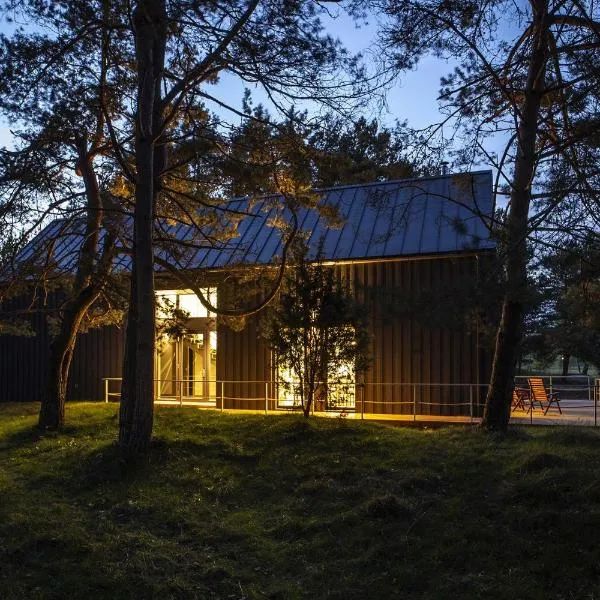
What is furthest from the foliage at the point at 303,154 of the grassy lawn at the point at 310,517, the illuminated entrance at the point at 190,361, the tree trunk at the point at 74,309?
Result: the illuminated entrance at the point at 190,361

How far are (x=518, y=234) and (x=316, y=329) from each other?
541cm

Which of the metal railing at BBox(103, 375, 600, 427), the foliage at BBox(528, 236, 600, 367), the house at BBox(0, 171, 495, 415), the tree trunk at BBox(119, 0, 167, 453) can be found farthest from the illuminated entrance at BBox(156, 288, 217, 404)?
the foliage at BBox(528, 236, 600, 367)

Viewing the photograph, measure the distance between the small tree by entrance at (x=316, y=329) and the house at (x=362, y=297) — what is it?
429 mm

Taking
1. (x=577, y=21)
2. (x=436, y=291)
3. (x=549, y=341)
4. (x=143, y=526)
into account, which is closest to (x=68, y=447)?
(x=143, y=526)

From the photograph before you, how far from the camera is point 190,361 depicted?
17984 mm

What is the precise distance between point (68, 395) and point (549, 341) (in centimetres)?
1308

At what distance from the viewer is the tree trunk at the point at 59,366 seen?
1191cm

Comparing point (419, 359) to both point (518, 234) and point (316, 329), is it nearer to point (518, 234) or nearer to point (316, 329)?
point (316, 329)

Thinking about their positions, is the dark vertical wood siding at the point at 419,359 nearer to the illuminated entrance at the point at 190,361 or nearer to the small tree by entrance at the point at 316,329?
the small tree by entrance at the point at 316,329

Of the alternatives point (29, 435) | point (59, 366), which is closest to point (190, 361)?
point (59, 366)

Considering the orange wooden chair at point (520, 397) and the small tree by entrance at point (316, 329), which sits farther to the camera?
the orange wooden chair at point (520, 397)

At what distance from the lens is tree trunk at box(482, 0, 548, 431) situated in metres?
6.79

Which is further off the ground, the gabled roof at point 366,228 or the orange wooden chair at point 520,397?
the gabled roof at point 366,228

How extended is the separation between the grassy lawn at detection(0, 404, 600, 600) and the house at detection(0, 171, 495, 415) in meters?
2.60
